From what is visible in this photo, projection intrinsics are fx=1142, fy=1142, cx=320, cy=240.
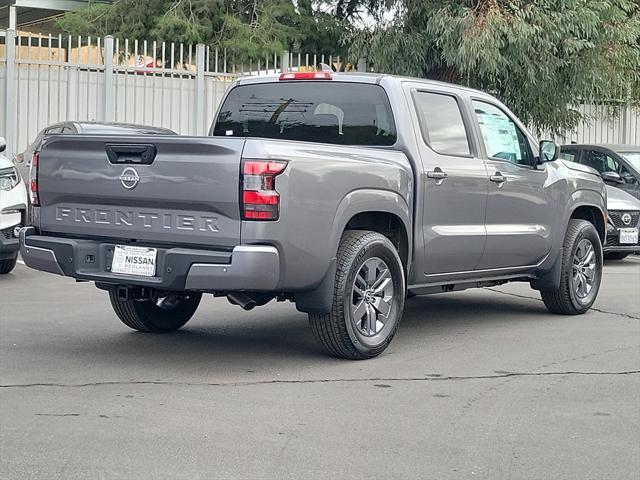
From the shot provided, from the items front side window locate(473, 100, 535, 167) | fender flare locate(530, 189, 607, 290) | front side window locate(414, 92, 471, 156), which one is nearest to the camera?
front side window locate(414, 92, 471, 156)

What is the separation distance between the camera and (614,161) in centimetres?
1609

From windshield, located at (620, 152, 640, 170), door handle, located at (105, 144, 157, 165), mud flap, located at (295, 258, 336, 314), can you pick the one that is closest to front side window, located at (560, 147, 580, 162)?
windshield, located at (620, 152, 640, 170)

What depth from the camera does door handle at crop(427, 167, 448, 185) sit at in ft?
26.8

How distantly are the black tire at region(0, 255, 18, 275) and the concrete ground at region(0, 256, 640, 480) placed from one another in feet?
7.12

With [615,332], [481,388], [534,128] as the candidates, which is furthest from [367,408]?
[534,128]

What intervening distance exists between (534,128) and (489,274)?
41.3 ft

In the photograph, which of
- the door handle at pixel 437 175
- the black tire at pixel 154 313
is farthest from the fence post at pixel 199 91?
the door handle at pixel 437 175

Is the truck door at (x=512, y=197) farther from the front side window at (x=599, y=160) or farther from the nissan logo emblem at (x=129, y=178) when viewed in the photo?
the front side window at (x=599, y=160)

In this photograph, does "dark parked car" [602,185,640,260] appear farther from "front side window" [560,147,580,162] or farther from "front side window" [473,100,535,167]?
"front side window" [473,100,535,167]

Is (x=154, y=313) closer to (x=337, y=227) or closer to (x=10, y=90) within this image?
(x=337, y=227)

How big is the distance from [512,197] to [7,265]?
5602 millimetres

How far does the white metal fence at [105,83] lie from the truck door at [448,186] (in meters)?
8.65

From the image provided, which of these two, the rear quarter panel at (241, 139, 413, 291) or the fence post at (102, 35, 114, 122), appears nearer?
the rear quarter panel at (241, 139, 413, 291)

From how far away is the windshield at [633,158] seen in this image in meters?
15.9
